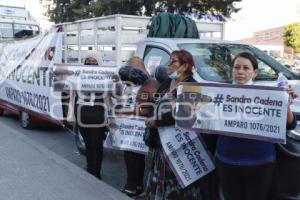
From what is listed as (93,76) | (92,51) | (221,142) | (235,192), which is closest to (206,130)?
(221,142)

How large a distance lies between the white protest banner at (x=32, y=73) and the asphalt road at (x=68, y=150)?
2.02 ft

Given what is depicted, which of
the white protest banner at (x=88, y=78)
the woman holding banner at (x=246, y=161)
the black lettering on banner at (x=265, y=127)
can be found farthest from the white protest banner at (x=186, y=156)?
the white protest banner at (x=88, y=78)

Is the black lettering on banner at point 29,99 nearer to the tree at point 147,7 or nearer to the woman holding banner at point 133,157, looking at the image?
the woman holding banner at point 133,157

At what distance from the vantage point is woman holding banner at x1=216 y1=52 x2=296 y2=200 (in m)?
3.38

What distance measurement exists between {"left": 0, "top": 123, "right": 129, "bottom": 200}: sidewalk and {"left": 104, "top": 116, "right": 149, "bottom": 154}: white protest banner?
542 mm

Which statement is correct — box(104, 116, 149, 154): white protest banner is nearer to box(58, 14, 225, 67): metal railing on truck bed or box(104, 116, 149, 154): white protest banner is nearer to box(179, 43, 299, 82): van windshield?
box(179, 43, 299, 82): van windshield

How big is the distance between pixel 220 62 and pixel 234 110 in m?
2.69

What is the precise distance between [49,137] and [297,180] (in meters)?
6.68

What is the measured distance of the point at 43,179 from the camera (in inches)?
229

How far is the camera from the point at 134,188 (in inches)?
218

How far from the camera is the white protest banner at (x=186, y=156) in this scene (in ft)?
13.5

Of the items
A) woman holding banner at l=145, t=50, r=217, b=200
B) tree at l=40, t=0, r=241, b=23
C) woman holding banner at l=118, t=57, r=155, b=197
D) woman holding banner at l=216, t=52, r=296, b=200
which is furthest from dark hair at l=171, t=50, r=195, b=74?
tree at l=40, t=0, r=241, b=23

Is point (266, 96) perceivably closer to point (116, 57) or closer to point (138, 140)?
point (138, 140)

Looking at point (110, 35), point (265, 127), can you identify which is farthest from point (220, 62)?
point (265, 127)
